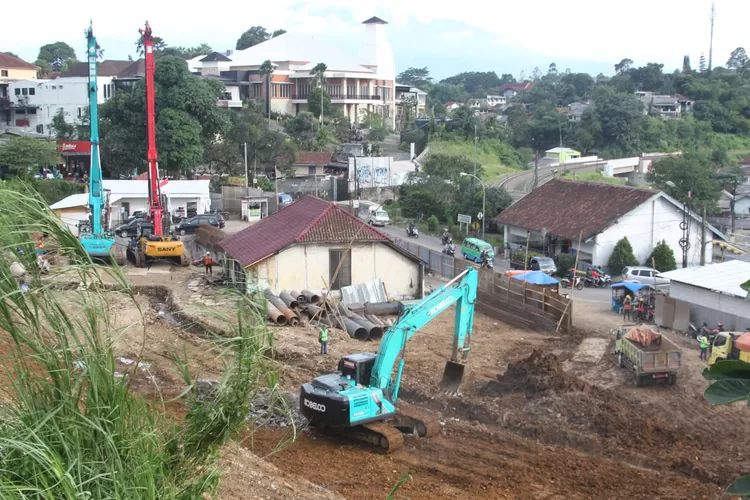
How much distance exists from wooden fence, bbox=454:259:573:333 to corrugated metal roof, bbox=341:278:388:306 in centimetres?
429

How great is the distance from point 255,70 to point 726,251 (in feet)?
230

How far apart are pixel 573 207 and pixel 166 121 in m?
30.5

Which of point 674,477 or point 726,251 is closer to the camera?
point 674,477

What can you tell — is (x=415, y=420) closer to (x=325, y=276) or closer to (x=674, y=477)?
(x=674, y=477)

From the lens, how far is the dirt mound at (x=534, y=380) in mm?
22659

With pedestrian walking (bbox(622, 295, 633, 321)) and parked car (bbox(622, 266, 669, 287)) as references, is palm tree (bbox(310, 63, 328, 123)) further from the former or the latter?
pedestrian walking (bbox(622, 295, 633, 321))

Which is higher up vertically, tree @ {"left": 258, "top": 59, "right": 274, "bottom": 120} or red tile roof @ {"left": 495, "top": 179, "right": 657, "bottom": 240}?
tree @ {"left": 258, "top": 59, "right": 274, "bottom": 120}

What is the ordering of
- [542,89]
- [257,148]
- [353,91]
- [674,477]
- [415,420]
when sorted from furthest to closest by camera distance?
[542,89], [353,91], [257,148], [415,420], [674,477]

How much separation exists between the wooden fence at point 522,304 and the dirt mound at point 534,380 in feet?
21.4

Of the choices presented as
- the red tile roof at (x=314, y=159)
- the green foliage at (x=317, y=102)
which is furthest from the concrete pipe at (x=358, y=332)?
the green foliage at (x=317, y=102)

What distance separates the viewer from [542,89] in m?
141

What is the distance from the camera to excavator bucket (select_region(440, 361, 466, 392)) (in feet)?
74.9

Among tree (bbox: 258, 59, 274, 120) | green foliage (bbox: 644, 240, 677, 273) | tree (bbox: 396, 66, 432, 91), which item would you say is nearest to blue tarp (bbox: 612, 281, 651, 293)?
green foliage (bbox: 644, 240, 677, 273)

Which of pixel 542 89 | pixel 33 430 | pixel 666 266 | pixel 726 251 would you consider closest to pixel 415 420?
pixel 33 430
